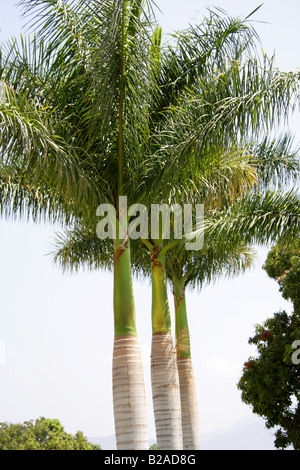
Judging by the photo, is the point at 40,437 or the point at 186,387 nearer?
the point at 186,387

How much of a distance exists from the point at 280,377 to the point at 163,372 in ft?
19.3

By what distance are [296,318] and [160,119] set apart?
8.82 meters

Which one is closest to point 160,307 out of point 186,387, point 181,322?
point 181,322

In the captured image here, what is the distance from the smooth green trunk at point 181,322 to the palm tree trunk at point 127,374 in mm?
5044

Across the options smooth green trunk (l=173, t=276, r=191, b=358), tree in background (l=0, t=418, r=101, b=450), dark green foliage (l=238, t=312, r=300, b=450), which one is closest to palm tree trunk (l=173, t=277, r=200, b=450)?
smooth green trunk (l=173, t=276, r=191, b=358)

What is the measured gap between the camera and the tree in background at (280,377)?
15.2 m

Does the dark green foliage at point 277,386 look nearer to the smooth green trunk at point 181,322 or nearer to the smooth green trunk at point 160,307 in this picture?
the smooth green trunk at point 181,322

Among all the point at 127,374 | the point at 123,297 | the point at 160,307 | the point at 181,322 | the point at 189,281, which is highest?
the point at 189,281

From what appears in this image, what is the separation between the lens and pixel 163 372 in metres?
10.6

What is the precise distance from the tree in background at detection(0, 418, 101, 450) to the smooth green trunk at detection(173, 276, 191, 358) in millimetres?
25680

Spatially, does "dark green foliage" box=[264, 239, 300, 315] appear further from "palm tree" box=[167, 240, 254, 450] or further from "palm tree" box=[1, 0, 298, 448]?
"palm tree" box=[1, 0, 298, 448]

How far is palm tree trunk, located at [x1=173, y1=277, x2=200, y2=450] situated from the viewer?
12406mm

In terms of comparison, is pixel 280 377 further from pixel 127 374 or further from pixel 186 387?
pixel 127 374
